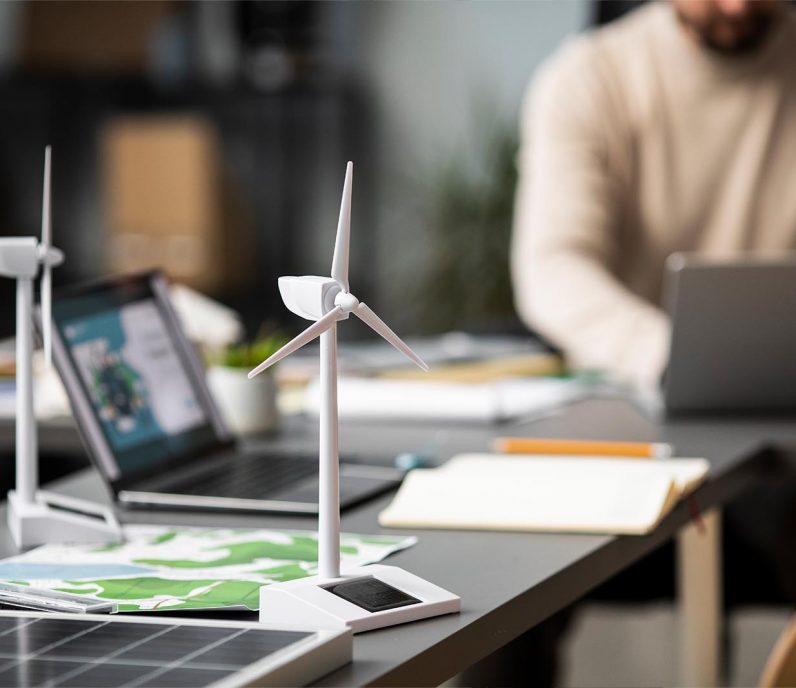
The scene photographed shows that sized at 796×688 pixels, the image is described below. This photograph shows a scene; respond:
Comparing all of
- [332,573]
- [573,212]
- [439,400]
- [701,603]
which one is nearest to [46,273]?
[332,573]

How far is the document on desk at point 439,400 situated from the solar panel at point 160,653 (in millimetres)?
1049

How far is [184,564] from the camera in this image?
109 cm

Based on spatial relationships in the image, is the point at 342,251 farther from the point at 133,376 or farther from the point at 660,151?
the point at 660,151

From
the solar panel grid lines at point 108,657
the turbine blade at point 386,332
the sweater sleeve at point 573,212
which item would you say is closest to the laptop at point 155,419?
the turbine blade at point 386,332

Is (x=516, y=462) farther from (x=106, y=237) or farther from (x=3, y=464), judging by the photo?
(x=106, y=237)

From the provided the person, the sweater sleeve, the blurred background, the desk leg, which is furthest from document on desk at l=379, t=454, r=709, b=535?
the blurred background

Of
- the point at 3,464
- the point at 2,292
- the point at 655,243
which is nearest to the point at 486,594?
the point at 3,464

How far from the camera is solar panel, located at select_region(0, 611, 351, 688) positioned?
772 millimetres

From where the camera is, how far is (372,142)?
6.36 meters

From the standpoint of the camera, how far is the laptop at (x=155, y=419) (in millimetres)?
1373

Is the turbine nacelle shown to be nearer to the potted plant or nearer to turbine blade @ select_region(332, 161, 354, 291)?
turbine blade @ select_region(332, 161, 354, 291)

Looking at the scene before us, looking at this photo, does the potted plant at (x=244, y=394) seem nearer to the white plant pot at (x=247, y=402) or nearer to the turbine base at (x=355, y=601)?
the white plant pot at (x=247, y=402)

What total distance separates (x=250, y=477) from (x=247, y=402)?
380 millimetres

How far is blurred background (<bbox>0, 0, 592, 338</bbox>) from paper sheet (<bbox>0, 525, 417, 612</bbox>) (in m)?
4.69
